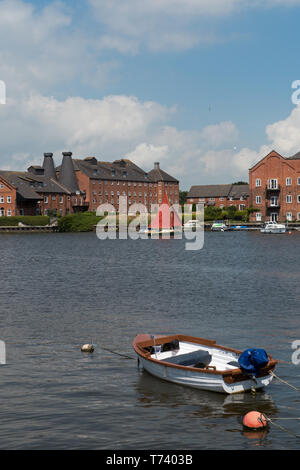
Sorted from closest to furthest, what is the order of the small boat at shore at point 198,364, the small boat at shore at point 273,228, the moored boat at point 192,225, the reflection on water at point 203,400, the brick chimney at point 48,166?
1. the reflection on water at point 203,400
2. the small boat at shore at point 198,364
3. the small boat at shore at point 273,228
4. the moored boat at point 192,225
5. the brick chimney at point 48,166

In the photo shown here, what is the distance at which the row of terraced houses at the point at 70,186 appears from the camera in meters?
154

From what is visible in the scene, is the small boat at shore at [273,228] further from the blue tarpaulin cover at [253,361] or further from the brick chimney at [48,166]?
the blue tarpaulin cover at [253,361]

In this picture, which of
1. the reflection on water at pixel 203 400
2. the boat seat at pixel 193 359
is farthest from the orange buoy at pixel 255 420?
the boat seat at pixel 193 359

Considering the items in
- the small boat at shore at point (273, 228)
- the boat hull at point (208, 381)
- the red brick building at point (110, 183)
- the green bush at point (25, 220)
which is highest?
the red brick building at point (110, 183)

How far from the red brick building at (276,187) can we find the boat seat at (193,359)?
130m

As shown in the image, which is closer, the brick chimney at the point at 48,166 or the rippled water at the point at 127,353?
the rippled water at the point at 127,353

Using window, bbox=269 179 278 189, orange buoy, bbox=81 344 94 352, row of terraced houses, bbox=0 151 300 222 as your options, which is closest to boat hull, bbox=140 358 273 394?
orange buoy, bbox=81 344 94 352

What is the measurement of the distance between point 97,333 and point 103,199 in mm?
154581

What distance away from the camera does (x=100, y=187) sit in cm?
18075

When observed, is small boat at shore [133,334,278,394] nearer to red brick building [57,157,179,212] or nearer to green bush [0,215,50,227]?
green bush [0,215,50,227]

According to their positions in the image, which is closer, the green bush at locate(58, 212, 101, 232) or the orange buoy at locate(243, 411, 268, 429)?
the orange buoy at locate(243, 411, 268, 429)

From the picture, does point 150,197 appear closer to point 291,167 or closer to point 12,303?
point 291,167

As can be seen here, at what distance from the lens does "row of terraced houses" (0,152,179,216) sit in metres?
154

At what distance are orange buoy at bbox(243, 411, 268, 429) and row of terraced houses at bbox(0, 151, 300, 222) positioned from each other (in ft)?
441
